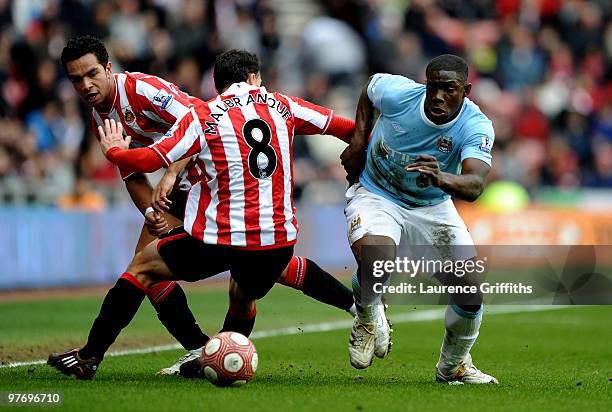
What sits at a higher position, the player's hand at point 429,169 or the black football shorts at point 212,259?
the player's hand at point 429,169

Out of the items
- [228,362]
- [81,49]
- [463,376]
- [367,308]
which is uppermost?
[81,49]

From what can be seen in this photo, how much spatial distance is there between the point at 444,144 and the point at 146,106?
7.08ft

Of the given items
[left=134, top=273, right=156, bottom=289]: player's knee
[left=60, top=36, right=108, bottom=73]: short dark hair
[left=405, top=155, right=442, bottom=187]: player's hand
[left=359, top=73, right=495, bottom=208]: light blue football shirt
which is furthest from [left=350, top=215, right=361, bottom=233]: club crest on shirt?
[left=60, top=36, right=108, bottom=73]: short dark hair

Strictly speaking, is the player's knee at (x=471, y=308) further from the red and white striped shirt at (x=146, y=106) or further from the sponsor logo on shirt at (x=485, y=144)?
the red and white striped shirt at (x=146, y=106)

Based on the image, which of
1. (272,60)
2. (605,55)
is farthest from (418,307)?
(605,55)

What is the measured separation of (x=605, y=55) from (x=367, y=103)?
18.4 metres

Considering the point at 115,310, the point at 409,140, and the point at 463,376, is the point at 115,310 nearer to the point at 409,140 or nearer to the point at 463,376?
the point at 409,140

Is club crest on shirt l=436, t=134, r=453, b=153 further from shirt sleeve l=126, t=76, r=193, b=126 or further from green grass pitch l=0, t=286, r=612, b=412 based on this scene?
shirt sleeve l=126, t=76, r=193, b=126

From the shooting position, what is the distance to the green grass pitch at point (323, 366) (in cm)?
742

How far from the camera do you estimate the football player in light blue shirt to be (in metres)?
8.39

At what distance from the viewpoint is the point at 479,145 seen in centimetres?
827

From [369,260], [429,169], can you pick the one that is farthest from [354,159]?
[429,169]

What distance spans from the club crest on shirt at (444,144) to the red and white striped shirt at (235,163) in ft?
3.62

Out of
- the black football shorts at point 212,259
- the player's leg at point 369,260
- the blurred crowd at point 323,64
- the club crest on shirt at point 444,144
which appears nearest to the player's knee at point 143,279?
the black football shorts at point 212,259
